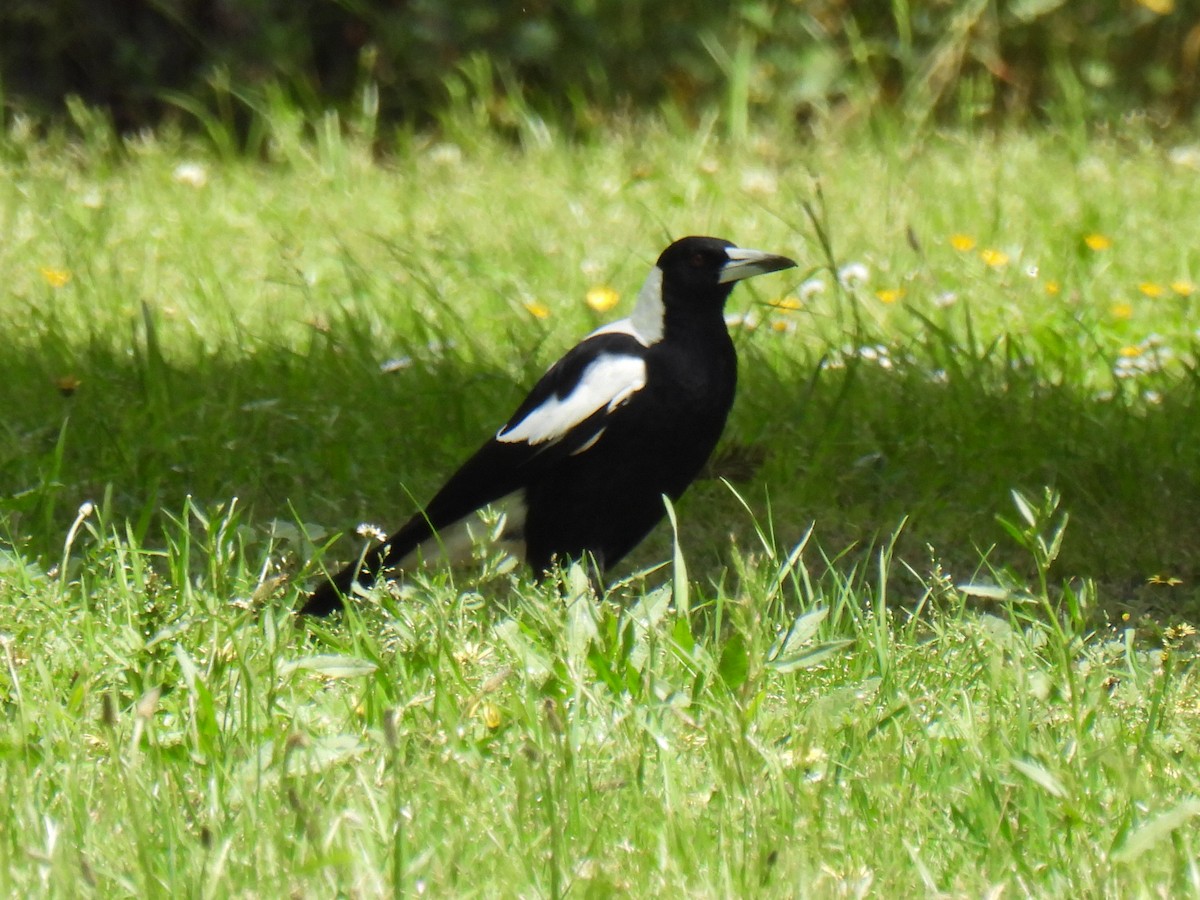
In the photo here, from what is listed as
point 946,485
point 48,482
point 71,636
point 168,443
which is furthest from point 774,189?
point 71,636

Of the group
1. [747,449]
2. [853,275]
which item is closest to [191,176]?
[853,275]

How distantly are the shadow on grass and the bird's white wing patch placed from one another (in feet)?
1.10

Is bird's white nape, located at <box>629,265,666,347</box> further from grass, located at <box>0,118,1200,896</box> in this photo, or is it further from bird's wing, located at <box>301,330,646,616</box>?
grass, located at <box>0,118,1200,896</box>

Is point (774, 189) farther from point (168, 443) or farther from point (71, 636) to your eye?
point (71, 636)

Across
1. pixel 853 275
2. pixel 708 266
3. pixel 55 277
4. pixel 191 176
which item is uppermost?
pixel 191 176

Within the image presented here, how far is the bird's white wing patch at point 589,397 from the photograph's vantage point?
3180 millimetres

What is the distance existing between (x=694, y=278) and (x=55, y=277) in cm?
202

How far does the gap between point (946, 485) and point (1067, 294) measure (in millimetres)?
1252

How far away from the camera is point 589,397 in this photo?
3184mm

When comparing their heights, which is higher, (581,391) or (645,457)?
(581,391)

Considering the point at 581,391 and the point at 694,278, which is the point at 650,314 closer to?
the point at 694,278

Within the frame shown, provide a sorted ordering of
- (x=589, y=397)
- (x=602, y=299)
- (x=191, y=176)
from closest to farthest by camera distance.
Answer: (x=589, y=397)
(x=602, y=299)
(x=191, y=176)

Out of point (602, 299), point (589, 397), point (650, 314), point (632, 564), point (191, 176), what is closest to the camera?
point (589, 397)

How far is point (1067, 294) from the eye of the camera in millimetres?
4676
